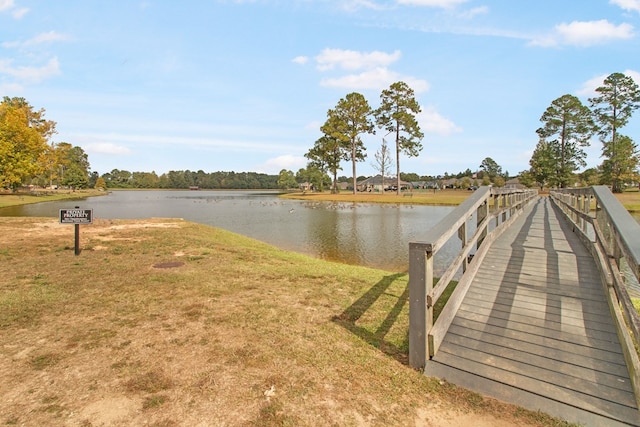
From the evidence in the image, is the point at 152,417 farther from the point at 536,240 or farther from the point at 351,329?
the point at 536,240

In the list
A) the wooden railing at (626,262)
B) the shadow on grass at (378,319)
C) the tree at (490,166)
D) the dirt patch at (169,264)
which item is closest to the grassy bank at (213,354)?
the shadow on grass at (378,319)

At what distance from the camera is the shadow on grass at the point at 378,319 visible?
342cm

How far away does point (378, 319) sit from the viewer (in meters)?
4.25

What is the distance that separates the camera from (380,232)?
16.4m

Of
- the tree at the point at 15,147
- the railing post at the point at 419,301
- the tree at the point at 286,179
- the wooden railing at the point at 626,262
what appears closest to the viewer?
the wooden railing at the point at 626,262

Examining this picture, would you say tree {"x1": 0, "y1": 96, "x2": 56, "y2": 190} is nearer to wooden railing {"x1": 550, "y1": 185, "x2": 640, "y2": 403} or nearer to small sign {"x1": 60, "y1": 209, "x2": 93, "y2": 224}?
small sign {"x1": 60, "y1": 209, "x2": 93, "y2": 224}

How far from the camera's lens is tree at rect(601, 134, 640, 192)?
3928cm

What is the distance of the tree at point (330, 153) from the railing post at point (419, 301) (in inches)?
1982

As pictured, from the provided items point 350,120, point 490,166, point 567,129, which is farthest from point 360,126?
point 490,166

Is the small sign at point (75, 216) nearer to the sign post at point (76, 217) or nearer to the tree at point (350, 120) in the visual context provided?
the sign post at point (76, 217)

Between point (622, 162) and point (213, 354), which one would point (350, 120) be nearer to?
point (622, 162)

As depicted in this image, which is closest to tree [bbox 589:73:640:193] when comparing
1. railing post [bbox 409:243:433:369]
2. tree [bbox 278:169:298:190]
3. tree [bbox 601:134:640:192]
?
tree [bbox 601:134:640:192]

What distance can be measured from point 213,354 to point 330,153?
186 feet

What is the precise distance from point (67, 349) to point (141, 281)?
8.07 feet
